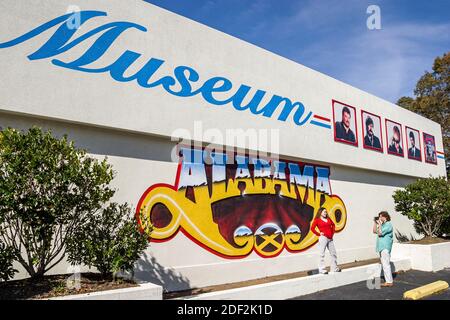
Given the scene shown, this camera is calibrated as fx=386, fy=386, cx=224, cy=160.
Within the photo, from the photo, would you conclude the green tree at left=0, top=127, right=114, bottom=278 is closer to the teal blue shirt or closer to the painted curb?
the painted curb

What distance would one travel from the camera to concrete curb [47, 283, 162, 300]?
518 cm

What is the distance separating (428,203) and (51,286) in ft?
44.4

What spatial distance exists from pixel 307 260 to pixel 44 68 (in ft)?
29.2

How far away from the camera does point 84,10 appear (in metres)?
7.82

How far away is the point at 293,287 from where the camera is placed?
27.7 feet

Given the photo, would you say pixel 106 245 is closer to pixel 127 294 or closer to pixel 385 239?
pixel 127 294

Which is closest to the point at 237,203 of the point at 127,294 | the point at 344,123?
the point at 127,294

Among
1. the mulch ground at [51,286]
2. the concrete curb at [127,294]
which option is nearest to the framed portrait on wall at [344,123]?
the concrete curb at [127,294]

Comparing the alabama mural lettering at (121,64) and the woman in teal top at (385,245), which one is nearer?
the alabama mural lettering at (121,64)

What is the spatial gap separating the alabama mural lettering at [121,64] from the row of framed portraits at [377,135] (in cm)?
426

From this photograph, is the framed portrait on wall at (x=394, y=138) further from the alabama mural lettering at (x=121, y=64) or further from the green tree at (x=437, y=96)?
the green tree at (x=437, y=96)

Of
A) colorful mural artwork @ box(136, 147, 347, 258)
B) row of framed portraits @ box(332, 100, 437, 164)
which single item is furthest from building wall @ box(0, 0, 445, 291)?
row of framed portraits @ box(332, 100, 437, 164)

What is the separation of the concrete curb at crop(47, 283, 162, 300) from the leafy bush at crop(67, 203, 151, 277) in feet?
1.64

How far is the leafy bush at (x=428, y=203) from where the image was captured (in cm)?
1434
